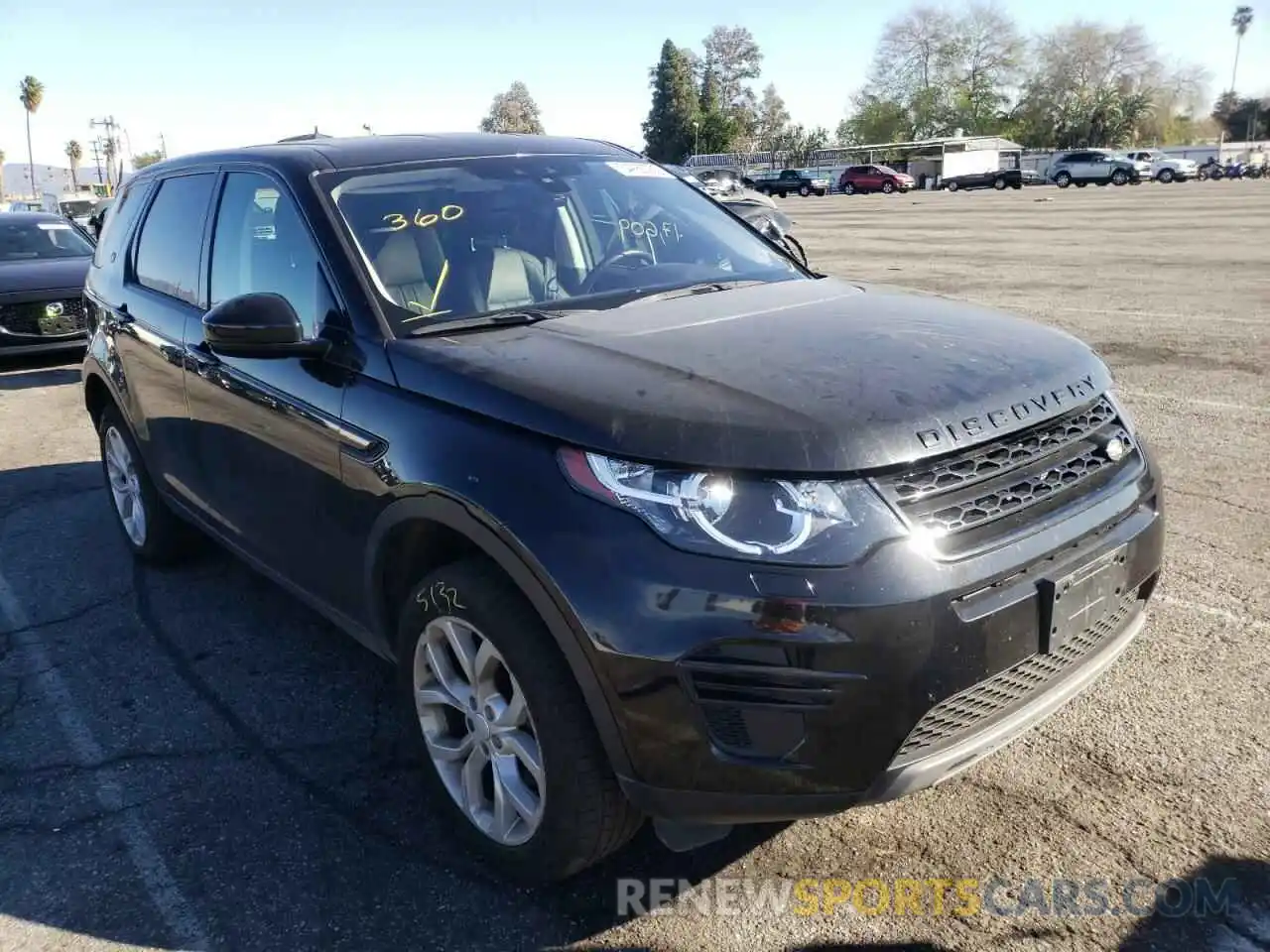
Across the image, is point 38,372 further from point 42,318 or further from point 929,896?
point 929,896

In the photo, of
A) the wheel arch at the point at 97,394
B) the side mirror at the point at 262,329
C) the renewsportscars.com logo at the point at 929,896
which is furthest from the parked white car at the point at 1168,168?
the side mirror at the point at 262,329

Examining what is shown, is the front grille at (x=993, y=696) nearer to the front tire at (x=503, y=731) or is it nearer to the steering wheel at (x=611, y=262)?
the front tire at (x=503, y=731)

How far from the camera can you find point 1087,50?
4429 inches

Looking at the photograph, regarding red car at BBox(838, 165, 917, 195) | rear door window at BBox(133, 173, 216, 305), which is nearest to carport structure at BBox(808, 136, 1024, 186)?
red car at BBox(838, 165, 917, 195)

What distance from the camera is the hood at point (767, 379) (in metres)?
2.33

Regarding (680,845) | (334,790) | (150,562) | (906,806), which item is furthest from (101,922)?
(150,562)

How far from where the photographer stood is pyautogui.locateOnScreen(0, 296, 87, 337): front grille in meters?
10.6

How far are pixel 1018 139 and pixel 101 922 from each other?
120017 mm

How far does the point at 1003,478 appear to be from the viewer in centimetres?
250

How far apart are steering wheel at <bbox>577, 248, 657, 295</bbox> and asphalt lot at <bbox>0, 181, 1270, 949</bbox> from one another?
163cm

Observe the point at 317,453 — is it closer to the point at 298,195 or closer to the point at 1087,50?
the point at 298,195

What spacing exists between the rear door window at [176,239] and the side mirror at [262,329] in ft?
3.62

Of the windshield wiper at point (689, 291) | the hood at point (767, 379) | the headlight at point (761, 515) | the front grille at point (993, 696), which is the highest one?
the windshield wiper at point (689, 291)

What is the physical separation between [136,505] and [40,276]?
23.1 ft
